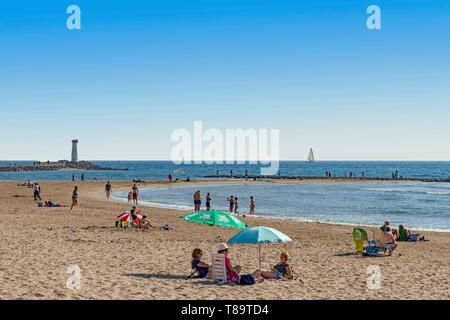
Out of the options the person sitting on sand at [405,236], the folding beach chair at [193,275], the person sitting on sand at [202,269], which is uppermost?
the person sitting on sand at [202,269]

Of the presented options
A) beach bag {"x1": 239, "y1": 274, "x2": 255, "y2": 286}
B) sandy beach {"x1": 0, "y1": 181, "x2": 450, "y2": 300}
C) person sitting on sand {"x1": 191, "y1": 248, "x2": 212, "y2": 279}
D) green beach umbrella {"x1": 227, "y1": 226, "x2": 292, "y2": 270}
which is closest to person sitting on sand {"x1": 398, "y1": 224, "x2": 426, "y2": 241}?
sandy beach {"x1": 0, "y1": 181, "x2": 450, "y2": 300}

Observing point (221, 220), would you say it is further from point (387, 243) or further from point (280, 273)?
point (387, 243)

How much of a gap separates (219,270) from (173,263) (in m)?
3.25

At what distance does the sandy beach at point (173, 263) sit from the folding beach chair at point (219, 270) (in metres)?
0.23

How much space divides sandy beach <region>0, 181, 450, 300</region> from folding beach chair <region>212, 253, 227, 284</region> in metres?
0.23

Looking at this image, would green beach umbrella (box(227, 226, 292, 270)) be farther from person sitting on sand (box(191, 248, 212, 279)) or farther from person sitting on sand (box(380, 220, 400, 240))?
person sitting on sand (box(380, 220, 400, 240))

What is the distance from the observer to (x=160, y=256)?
17453 mm

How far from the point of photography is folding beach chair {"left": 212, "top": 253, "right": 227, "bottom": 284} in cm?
1329

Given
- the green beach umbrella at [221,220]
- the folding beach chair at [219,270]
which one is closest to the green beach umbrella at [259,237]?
the folding beach chair at [219,270]

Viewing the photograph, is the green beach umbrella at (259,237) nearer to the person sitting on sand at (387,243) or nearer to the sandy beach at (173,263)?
the sandy beach at (173,263)

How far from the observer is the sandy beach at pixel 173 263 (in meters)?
12.1
